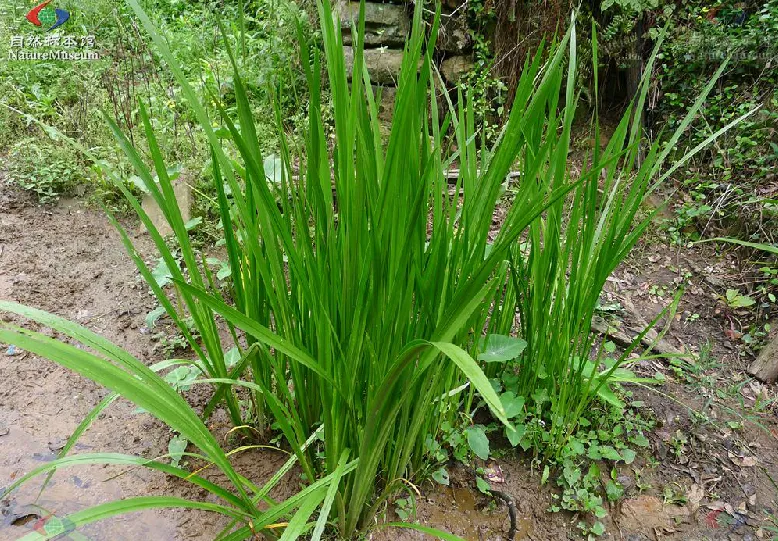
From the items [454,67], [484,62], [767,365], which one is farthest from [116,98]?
[767,365]

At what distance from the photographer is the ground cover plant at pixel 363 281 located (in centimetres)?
66

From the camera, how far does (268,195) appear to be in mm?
702

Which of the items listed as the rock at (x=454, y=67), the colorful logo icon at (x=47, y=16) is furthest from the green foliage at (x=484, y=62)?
the colorful logo icon at (x=47, y=16)

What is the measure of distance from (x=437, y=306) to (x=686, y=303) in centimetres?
151

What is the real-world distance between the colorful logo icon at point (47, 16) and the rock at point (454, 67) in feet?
9.26

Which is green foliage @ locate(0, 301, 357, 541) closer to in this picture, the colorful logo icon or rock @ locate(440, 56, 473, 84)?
rock @ locate(440, 56, 473, 84)

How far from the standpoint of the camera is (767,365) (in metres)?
1.64

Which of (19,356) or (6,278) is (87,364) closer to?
(19,356)

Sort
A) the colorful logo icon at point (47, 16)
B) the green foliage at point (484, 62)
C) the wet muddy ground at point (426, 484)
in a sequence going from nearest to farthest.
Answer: the wet muddy ground at point (426, 484), the green foliage at point (484, 62), the colorful logo icon at point (47, 16)

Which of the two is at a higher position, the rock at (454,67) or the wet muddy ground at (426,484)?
the rock at (454,67)

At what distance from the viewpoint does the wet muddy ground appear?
107 centimetres

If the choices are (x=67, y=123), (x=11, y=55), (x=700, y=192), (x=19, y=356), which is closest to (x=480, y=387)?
(x=19, y=356)

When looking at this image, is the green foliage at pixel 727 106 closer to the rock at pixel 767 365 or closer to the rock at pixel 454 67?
→ the rock at pixel 767 365

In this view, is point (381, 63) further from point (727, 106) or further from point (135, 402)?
point (135, 402)
